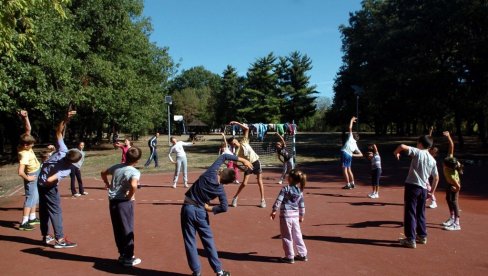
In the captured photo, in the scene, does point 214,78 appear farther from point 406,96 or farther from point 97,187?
point 97,187

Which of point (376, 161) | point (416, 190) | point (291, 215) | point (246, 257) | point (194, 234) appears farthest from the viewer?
point (376, 161)

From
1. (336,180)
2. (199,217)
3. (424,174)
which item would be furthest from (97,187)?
(424,174)

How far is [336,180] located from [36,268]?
39.8 feet

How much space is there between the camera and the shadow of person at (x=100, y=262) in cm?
620

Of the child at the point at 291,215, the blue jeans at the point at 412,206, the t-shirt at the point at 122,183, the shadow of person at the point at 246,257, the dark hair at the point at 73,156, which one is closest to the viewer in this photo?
the t-shirt at the point at 122,183

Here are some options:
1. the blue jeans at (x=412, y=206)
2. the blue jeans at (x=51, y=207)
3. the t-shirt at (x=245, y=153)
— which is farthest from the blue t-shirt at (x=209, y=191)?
the t-shirt at (x=245, y=153)

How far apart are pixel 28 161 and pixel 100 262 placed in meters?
3.26

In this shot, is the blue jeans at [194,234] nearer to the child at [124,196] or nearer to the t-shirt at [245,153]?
the child at [124,196]

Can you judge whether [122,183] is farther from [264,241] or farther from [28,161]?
[28,161]

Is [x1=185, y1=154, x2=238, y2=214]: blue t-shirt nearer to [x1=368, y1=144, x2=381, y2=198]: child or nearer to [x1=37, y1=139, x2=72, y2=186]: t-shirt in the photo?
[x1=37, y1=139, x2=72, y2=186]: t-shirt

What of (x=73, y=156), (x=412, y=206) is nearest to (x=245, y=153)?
(x=412, y=206)

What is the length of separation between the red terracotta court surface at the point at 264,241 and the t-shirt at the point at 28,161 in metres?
1.26

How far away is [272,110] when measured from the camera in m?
69.4

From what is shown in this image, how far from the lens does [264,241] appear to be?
777 centimetres
